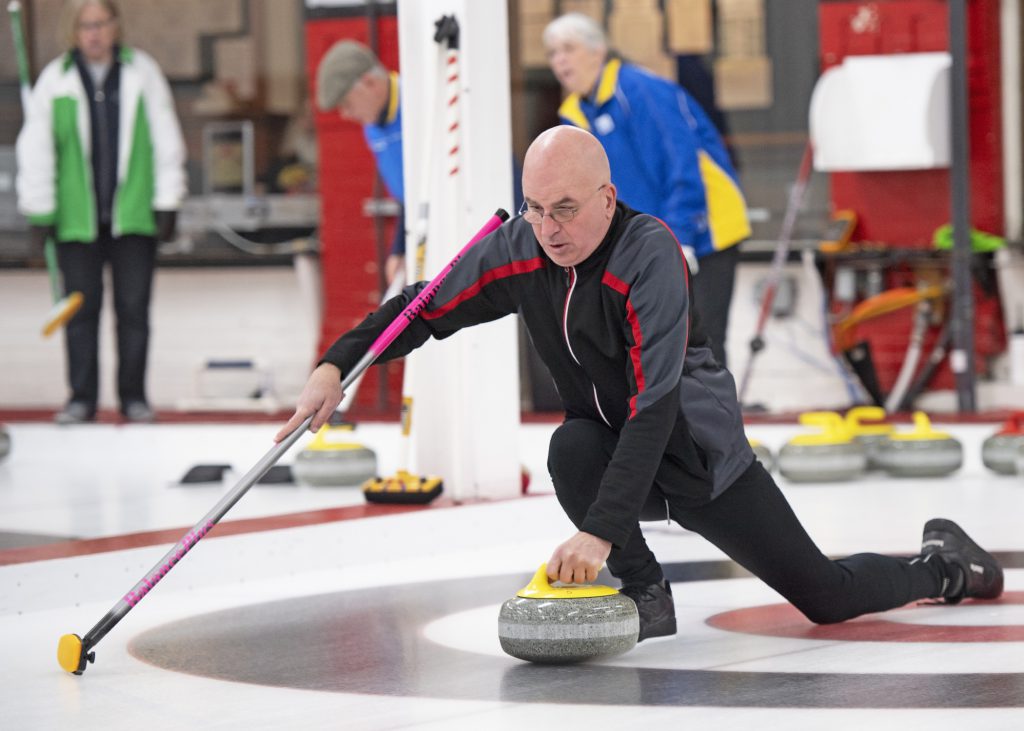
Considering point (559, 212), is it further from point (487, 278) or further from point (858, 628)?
point (858, 628)

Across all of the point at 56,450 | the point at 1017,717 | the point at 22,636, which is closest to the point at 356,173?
the point at 56,450

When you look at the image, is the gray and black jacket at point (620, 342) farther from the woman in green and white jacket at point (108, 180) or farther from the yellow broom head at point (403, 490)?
the woman in green and white jacket at point (108, 180)

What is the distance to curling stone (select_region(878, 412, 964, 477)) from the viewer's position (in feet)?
17.7

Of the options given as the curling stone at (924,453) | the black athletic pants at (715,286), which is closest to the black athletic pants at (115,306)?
the black athletic pants at (715,286)

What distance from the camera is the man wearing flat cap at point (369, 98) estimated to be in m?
5.44

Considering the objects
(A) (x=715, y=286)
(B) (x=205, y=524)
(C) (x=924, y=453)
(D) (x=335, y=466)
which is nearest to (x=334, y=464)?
(D) (x=335, y=466)

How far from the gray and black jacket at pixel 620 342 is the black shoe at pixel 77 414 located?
4.92 metres

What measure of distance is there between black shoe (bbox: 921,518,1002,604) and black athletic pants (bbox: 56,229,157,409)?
4950 millimetres

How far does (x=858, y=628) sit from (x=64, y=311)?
510 cm

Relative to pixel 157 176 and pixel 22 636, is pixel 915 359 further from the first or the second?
pixel 22 636

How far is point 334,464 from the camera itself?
551 centimetres

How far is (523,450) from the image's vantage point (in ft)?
21.8

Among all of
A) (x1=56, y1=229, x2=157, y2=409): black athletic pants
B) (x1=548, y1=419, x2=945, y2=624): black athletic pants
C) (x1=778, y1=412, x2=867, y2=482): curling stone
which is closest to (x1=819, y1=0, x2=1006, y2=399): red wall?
(x1=778, y1=412, x2=867, y2=482): curling stone

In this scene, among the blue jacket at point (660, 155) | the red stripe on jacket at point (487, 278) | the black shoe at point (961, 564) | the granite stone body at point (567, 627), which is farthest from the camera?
the blue jacket at point (660, 155)
